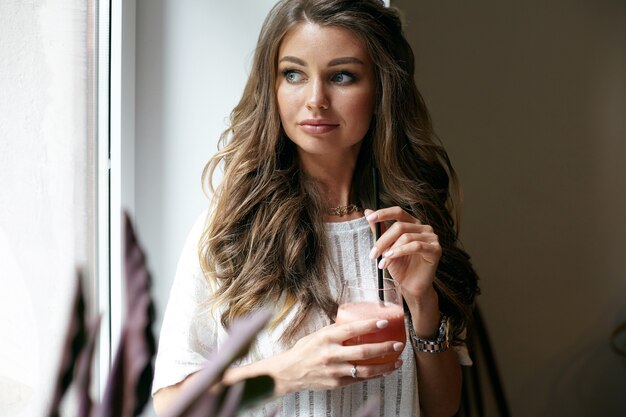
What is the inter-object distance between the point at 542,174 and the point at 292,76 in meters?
1.32

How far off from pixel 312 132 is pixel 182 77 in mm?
547

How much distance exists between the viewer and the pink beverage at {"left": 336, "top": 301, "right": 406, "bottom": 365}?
1.22 m

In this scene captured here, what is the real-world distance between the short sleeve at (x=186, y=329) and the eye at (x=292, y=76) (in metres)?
0.39

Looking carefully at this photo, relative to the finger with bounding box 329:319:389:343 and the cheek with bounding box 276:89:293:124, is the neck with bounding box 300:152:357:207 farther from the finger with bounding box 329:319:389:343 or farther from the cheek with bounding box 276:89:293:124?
the finger with bounding box 329:319:389:343

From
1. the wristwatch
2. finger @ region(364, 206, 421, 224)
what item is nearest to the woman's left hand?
finger @ region(364, 206, 421, 224)

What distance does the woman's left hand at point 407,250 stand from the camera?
1298 millimetres

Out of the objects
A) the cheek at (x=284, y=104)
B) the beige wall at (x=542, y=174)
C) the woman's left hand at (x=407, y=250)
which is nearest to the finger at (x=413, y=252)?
the woman's left hand at (x=407, y=250)

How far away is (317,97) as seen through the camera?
137cm

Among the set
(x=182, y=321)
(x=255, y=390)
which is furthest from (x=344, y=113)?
(x=255, y=390)

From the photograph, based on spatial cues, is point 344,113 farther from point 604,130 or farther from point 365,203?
point 604,130

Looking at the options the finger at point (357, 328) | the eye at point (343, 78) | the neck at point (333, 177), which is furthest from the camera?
the neck at point (333, 177)

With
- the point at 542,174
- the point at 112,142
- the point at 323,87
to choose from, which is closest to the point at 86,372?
the point at 323,87

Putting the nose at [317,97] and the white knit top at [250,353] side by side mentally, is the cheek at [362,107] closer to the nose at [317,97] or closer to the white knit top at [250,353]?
the nose at [317,97]

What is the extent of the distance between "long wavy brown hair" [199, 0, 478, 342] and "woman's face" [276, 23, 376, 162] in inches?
1.0
